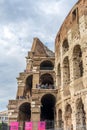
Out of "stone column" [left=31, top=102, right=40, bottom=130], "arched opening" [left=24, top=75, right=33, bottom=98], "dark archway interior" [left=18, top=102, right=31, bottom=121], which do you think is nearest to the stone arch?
"stone column" [left=31, top=102, right=40, bottom=130]

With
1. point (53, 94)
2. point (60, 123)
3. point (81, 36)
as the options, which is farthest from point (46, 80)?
point (81, 36)

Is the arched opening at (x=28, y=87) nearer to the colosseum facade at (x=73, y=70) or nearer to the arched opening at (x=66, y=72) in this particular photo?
the colosseum facade at (x=73, y=70)

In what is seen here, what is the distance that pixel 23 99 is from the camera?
24828 mm

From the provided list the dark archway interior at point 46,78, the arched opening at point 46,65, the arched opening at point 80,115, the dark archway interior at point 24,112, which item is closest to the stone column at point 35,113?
the dark archway interior at point 24,112

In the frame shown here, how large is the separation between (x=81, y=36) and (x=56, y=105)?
24.1ft

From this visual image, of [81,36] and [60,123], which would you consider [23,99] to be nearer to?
[60,123]

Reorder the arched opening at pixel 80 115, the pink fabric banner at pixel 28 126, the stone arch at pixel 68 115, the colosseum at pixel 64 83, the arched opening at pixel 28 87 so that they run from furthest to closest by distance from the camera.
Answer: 1. the arched opening at pixel 28 87
2. the pink fabric banner at pixel 28 126
3. the stone arch at pixel 68 115
4. the colosseum at pixel 64 83
5. the arched opening at pixel 80 115

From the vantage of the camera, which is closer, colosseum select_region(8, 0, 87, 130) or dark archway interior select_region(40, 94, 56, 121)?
colosseum select_region(8, 0, 87, 130)

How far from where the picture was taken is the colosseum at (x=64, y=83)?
61.8 feet

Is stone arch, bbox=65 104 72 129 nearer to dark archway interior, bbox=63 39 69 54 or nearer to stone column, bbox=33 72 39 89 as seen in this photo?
dark archway interior, bbox=63 39 69 54

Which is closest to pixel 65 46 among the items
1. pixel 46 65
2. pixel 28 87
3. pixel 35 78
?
pixel 35 78

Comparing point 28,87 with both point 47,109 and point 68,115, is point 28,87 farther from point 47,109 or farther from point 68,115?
point 68,115

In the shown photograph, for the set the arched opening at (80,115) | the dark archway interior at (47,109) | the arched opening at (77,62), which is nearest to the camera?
the arched opening at (80,115)

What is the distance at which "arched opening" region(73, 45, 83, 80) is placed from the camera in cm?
2016
